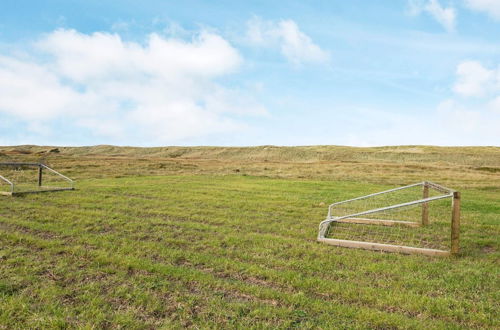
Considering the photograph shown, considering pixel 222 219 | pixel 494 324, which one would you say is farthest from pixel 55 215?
pixel 494 324

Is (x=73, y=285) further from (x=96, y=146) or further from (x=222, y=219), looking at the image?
(x=96, y=146)

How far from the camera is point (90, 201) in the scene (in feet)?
46.3

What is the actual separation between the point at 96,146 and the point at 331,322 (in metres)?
148

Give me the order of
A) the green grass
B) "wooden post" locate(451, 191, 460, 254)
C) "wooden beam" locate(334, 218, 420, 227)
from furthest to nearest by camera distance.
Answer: "wooden beam" locate(334, 218, 420, 227)
"wooden post" locate(451, 191, 460, 254)
the green grass

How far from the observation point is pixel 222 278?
5809 mm

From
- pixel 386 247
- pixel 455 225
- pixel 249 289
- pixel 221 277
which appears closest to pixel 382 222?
pixel 386 247

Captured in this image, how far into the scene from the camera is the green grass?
4.47 metres

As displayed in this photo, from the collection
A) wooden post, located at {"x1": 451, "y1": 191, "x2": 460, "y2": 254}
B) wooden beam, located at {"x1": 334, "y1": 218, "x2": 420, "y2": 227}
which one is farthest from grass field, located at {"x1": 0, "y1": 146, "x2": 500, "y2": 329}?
wooden beam, located at {"x1": 334, "y1": 218, "x2": 420, "y2": 227}

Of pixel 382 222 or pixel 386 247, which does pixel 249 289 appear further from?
pixel 382 222

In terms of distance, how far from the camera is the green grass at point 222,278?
4.47m

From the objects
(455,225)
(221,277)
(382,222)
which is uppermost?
(455,225)

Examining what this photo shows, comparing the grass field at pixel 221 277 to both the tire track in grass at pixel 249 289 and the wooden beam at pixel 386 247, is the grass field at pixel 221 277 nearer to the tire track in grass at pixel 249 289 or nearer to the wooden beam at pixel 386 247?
the tire track in grass at pixel 249 289

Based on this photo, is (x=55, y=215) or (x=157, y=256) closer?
(x=157, y=256)

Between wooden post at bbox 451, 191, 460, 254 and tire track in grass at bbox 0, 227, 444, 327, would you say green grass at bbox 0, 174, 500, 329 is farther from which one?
wooden post at bbox 451, 191, 460, 254
